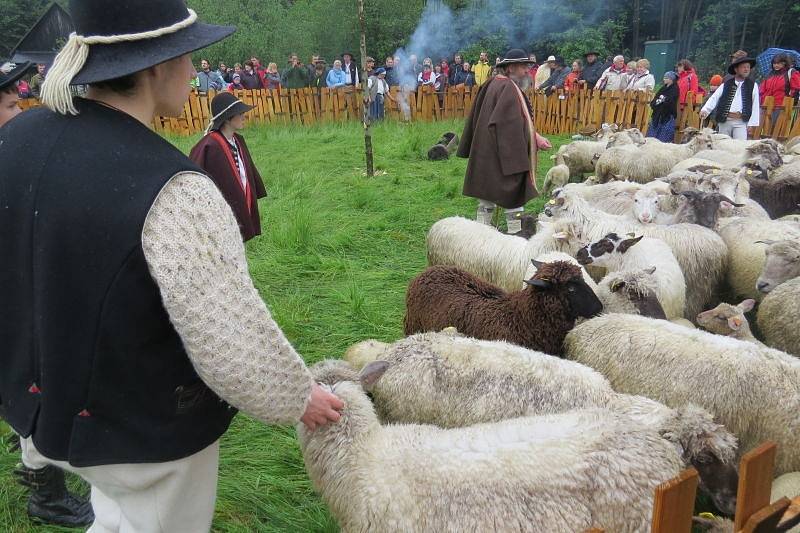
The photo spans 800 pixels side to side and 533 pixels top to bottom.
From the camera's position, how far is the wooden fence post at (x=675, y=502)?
1330 millimetres

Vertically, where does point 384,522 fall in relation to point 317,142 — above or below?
above

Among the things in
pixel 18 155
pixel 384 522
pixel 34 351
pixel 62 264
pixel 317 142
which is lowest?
pixel 317 142

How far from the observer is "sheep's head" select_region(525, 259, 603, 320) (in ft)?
11.6

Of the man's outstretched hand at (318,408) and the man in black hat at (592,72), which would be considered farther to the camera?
the man in black hat at (592,72)

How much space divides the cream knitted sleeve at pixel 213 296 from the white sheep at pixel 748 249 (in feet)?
14.4

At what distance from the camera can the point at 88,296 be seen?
1342 millimetres

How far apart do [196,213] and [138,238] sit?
0.14 meters

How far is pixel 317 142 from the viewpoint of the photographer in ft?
43.5

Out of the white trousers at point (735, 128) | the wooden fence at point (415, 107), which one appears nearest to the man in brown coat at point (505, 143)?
the white trousers at point (735, 128)

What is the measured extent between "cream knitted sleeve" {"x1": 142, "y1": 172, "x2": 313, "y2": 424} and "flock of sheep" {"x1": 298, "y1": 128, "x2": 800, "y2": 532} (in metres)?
0.80

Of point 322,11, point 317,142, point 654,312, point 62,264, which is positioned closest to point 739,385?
point 654,312

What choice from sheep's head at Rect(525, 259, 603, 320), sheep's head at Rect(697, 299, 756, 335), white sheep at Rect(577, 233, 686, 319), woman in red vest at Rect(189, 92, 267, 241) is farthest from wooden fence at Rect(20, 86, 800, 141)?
sheep's head at Rect(525, 259, 603, 320)

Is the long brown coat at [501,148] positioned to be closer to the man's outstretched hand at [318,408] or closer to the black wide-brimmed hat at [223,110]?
the black wide-brimmed hat at [223,110]

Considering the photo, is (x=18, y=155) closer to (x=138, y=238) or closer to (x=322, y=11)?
(x=138, y=238)
